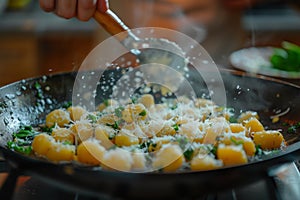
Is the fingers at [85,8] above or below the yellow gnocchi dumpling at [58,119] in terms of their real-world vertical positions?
above

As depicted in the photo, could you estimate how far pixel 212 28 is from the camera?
3314mm

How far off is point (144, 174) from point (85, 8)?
2.17 ft

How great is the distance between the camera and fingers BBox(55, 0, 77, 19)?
132 cm

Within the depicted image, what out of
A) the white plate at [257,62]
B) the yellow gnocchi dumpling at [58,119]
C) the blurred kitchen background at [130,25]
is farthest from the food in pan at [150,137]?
the blurred kitchen background at [130,25]

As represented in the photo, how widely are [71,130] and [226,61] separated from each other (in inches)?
44.8

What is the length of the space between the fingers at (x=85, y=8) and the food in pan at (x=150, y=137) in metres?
0.26

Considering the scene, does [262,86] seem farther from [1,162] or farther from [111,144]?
[1,162]

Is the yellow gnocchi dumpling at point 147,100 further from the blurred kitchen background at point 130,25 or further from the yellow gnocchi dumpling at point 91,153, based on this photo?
the blurred kitchen background at point 130,25

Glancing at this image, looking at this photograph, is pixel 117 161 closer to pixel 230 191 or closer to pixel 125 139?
pixel 125 139

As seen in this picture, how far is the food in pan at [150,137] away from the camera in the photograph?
3.19ft

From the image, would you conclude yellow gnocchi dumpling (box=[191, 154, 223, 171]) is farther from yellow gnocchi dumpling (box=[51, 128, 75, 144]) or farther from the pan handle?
yellow gnocchi dumpling (box=[51, 128, 75, 144])

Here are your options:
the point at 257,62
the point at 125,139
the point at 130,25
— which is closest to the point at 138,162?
the point at 125,139

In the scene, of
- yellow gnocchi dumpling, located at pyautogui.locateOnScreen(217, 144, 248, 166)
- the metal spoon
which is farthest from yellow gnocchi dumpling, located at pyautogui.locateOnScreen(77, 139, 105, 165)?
the metal spoon

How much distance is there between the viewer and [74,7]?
4.40 feet
